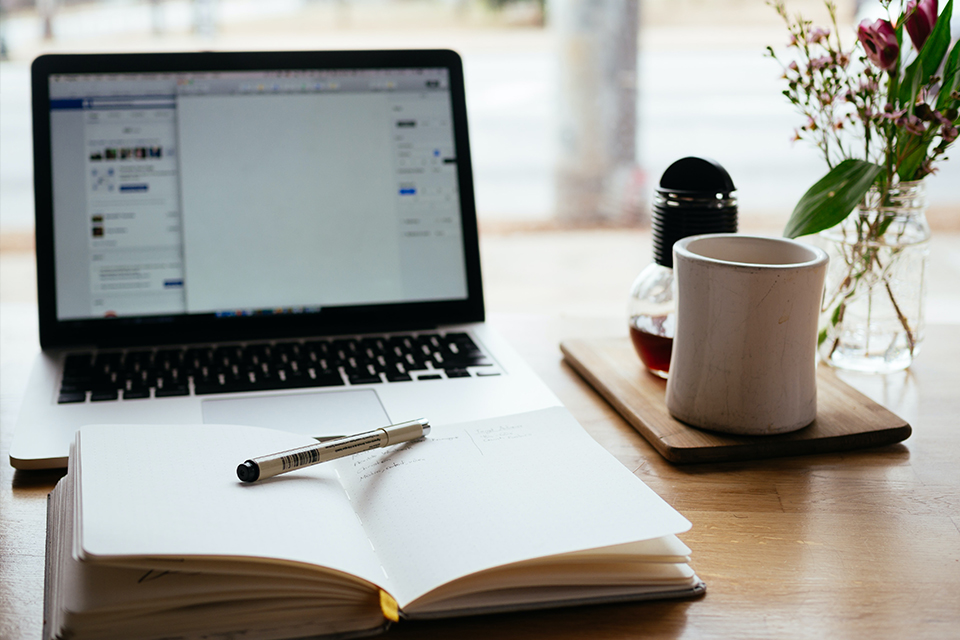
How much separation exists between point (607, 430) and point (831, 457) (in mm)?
187

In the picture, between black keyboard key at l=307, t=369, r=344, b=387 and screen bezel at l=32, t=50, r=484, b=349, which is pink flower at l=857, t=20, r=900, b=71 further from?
black keyboard key at l=307, t=369, r=344, b=387

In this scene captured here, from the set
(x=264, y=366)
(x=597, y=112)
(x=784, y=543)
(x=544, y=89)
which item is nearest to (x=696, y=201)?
(x=784, y=543)

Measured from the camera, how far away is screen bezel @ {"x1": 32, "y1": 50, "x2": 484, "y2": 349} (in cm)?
89

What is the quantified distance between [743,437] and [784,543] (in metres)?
0.14

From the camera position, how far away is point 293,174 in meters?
0.95

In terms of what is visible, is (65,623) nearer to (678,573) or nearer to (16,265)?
(678,573)

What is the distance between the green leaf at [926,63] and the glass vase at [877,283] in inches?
3.2

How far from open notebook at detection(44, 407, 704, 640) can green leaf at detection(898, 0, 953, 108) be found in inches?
18.3

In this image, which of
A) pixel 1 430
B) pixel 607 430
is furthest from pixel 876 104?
Answer: pixel 1 430

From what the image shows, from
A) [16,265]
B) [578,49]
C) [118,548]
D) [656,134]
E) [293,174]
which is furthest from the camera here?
[656,134]

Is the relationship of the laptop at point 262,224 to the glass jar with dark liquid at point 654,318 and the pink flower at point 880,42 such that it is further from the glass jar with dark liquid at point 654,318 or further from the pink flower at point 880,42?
the pink flower at point 880,42

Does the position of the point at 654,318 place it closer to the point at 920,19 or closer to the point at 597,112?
the point at 920,19

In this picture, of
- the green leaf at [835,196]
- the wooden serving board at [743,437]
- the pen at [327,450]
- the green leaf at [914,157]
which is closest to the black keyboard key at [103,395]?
the pen at [327,450]

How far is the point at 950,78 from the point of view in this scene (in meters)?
0.78
